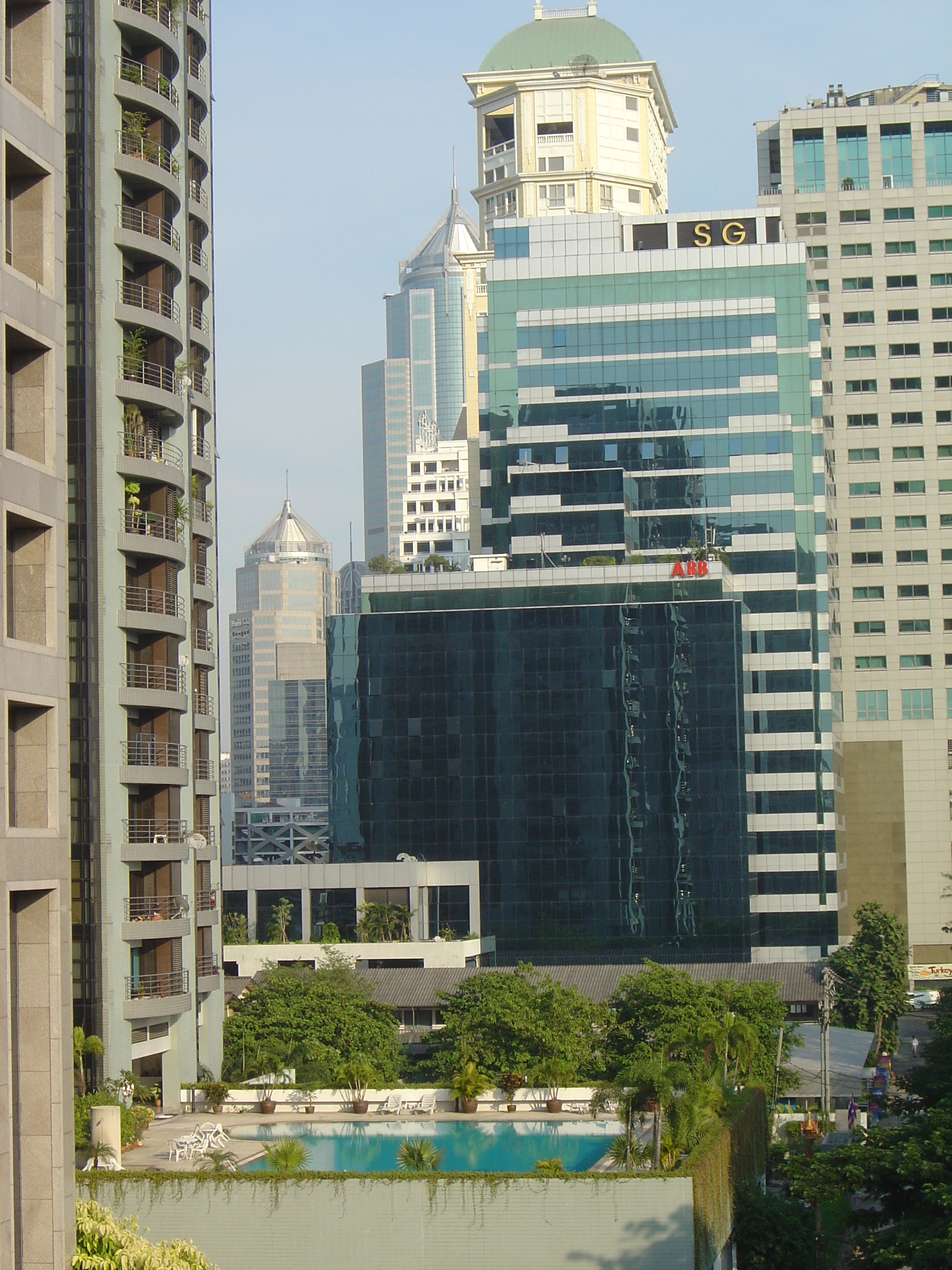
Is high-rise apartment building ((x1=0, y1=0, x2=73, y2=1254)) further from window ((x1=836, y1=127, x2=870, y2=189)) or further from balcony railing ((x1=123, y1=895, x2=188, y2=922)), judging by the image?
window ((x1=836, y1=127, x2=870, y2=189))

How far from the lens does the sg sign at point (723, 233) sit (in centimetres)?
13725

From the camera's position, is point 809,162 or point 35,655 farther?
point 809,162

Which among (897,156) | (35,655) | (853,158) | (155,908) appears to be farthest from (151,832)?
(897,156)

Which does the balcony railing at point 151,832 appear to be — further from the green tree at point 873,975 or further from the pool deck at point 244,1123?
the green tree at point 873,975

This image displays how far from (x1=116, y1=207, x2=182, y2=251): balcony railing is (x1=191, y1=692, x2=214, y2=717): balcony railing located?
20.0 m

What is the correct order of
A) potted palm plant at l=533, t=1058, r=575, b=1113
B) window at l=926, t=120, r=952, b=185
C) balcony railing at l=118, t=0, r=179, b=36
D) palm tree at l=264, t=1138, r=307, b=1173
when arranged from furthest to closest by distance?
1. window at l=926, t=120, r=952, b=185
2. balcony railing at l=118, t=0, r=179, b=36
3. potted palm plant at l=533, t=1058, r=575, b=1113
4. palm tree at l=264, t=1138, r=307, b=1173

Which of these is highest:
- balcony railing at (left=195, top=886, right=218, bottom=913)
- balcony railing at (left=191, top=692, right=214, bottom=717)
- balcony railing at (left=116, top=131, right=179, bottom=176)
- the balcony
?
balcony railing at (left=116, top=131, right=179, bottom=176)

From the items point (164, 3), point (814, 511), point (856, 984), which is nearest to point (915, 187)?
point (814, 511)

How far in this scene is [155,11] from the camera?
73.6m

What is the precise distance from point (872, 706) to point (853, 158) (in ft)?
168

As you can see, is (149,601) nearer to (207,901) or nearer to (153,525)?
(153,525)

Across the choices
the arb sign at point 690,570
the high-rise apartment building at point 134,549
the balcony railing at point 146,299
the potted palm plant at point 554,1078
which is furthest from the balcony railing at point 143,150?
the arb sign at point 690,570

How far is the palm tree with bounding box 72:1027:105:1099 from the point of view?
64.9 meters

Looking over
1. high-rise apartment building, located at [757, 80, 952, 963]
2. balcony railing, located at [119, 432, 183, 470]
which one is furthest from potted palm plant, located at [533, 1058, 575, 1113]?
high-rise apartment building, located at [757, 80, 952, 963]
